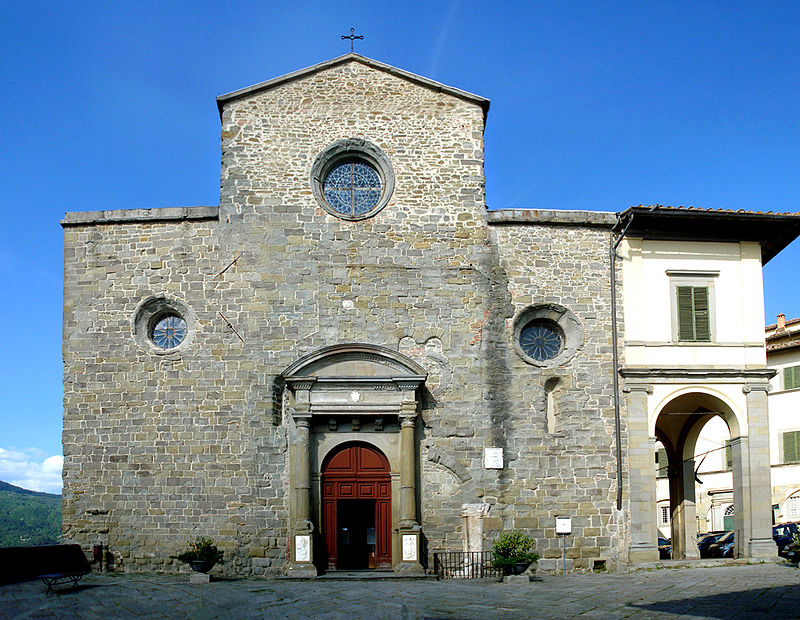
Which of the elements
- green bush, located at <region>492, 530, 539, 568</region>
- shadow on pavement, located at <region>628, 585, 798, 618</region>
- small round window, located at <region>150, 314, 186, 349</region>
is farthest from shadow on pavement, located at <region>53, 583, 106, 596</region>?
shadow on pavement, located at <region>628, 585, 798, 618</region>

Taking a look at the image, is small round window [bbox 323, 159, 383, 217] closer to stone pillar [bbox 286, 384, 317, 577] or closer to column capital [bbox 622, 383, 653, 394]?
stone pillar [bbox 286, 384, 317, 577]

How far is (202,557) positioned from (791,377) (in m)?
23.1

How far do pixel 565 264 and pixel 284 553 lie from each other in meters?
8.96

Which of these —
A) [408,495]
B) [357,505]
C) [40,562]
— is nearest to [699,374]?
[408,495]

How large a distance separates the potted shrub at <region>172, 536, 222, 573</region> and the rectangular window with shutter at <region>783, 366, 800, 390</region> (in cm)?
2251

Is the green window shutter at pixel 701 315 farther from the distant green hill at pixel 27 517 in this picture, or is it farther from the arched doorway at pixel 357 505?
the distant green hill at pixel 27 517

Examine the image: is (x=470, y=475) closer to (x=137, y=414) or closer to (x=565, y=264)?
(x=565, y=264)

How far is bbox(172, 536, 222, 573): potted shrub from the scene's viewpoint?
16.9m

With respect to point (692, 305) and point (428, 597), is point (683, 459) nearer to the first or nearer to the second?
point (692, 305)

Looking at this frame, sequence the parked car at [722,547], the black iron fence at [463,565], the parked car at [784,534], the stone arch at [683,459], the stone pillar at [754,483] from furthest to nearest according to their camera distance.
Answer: the parked car at [722,547] < the parked car at [784,534] < the stone arch at [683,459] < the stone pillar at [754,483] < the black iron fence at [463,565]

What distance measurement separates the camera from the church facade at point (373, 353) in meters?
18.3

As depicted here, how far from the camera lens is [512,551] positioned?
16891 millimetres

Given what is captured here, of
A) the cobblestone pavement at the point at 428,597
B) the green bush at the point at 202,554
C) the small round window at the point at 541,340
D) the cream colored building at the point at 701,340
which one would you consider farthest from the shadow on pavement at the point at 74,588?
the cream colored building at the point at 701,340

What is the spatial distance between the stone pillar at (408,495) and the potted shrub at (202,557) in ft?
12.1
